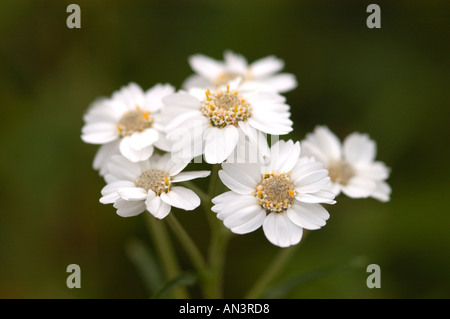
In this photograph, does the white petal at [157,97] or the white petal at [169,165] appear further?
Answer: the white petal at [157,97]

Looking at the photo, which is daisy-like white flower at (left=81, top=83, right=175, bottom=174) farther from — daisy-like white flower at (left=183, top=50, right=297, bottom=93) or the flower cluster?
daisy-like white flower at (left=183, top=50, right=297, bottom=93)

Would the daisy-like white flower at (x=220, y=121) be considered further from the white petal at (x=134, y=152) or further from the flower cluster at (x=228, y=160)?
the white petal at (x=134, y=152)

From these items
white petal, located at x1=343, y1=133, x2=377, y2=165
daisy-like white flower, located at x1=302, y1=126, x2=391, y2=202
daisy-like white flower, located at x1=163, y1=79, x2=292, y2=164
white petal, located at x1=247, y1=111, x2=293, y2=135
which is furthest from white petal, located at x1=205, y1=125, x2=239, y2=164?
white petal, located at x1=343, y1=133, x2=377, y2=165

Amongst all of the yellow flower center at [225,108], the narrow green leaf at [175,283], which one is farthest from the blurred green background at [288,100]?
the yellow flower center at [225,108]

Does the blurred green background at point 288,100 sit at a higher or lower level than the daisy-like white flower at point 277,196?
higher

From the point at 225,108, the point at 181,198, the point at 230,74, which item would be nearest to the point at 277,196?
the point at 181,198

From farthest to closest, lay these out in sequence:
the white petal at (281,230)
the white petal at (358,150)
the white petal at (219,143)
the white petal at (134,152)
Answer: the white petal at (358,150) < the white petal at (134,152) < the white petal at (219,143) < the white petal at (281,230)

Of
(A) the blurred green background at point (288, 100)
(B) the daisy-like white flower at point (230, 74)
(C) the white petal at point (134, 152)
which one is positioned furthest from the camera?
(A) the blurred green background at point (288, 100)
